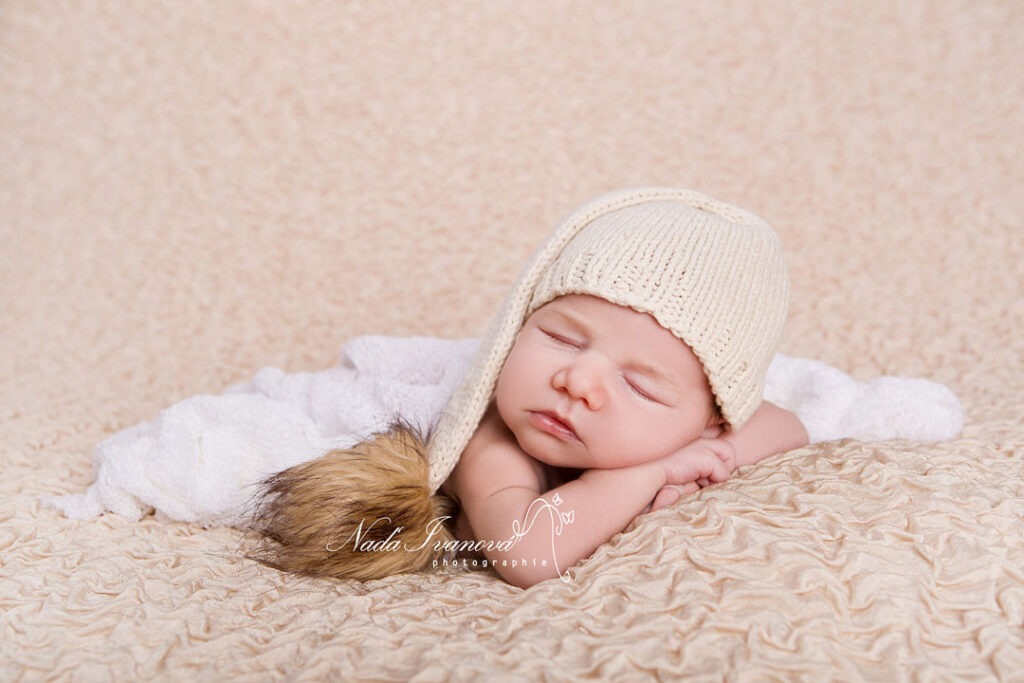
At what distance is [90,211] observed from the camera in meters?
2.73

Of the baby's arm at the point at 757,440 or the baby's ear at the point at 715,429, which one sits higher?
the baby's ear at the point at 715,429

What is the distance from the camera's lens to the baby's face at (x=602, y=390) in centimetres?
137

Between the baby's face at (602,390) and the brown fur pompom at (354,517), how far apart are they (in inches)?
7.6

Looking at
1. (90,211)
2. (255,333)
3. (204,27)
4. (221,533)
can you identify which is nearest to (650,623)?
(221,533)

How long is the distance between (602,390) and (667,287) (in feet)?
0.63

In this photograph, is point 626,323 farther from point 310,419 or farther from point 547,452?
point 310,419

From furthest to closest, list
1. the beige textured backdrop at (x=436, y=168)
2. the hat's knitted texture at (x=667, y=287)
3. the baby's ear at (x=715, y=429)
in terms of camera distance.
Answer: the beige textured backdrop at (x=436, y=168) < the baby's ear at (x=715, y=429) < the hat's knitted texture at (x=667, y=287)

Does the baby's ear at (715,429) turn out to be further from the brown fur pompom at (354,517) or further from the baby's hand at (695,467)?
the brown fur pompom at (354,517)

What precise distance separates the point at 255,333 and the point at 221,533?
3.63 ft

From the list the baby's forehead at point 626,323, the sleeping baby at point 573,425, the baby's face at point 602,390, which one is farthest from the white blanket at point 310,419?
the baby's forehead at point 626,323

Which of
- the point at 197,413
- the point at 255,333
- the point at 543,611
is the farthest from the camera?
the point at 255,333

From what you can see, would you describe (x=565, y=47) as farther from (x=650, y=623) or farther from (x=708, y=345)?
(x=650, y=623)

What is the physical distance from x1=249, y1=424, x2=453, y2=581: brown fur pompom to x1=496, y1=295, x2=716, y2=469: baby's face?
→ 19cm
